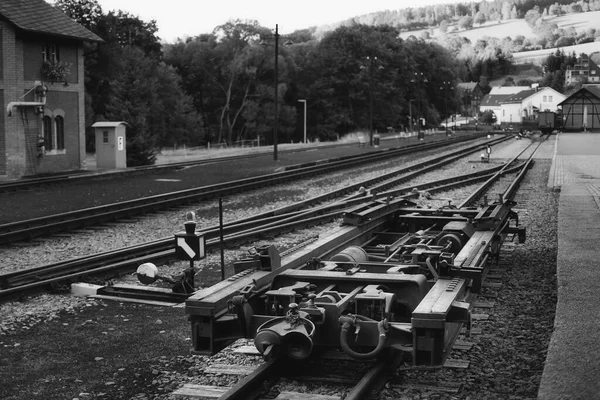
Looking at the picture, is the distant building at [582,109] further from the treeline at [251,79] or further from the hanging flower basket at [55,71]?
the hanging flower basket at [55,71]

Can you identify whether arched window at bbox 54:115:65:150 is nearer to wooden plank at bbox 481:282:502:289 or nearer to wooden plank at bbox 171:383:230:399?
wooden plank at bbox 481:282:502:289

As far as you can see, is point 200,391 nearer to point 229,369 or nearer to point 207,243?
point 229,369

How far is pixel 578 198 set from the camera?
18.7m

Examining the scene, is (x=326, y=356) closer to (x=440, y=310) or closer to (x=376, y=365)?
(x=376, y=365)

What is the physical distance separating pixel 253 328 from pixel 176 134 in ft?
211

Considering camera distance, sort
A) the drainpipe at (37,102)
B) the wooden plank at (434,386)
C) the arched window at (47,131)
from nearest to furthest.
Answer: the wooden plank at (434,386) → the drainpipe at (37,102) → the arched window at (47,131)

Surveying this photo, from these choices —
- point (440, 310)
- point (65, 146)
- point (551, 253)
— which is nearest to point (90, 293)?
point (440, 310)

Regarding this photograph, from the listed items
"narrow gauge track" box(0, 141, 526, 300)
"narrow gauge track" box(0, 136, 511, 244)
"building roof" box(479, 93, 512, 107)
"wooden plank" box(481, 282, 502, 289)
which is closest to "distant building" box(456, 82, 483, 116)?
"building roof" box(479, 93, 512, 107)

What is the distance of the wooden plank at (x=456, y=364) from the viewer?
22.2 feet

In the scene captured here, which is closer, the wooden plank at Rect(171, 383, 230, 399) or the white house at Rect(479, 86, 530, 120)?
the wooden plank at Rect(171, 383, 230, 399)

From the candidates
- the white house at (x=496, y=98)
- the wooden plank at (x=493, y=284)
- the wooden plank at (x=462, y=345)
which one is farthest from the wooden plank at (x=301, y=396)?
the white house at (x=496, y=98)

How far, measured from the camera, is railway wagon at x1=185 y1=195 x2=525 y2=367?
6.02 meters

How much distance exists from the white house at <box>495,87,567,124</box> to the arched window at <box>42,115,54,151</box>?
11951cm

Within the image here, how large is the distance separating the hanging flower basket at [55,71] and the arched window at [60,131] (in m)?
1.61
